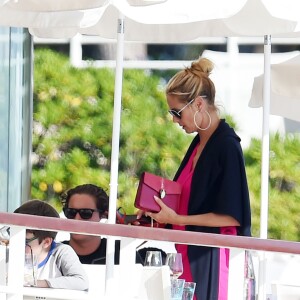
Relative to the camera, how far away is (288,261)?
10.3 m

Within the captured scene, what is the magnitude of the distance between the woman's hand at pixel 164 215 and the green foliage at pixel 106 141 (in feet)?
18.0

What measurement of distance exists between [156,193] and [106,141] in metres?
5.94

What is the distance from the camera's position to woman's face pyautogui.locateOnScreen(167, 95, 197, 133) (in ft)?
14.0

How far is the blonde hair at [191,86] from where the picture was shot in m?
4.27

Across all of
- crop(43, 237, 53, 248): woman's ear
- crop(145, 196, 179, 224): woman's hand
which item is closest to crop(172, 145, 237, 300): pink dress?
crop(145, 196, 179, 224): woman's hand

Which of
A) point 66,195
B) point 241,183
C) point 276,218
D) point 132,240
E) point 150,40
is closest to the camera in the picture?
point 132,240

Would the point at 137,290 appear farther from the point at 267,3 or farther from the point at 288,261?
the point at 288,261

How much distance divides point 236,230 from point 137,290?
715 mm

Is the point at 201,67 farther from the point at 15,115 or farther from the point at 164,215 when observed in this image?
the point at 15,115

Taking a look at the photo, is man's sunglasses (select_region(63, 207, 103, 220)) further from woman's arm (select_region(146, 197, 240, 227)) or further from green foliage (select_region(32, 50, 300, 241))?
green foliage (select_region(32, 50, 300, 241))

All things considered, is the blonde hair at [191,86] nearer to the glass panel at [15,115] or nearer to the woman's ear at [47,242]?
the woman's ear at [47,242]

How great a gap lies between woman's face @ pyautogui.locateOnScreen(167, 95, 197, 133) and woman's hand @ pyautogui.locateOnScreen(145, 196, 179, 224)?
0.32 m

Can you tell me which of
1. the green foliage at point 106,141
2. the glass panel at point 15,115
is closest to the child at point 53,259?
the glass panel at point 15,115

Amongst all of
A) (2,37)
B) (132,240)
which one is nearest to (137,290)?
(132,240)
